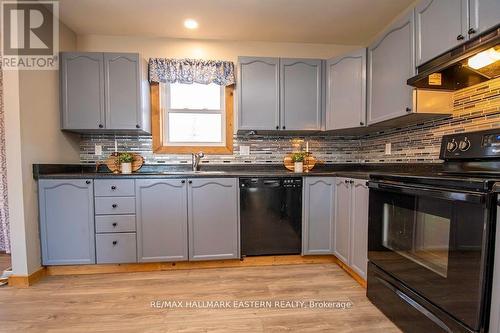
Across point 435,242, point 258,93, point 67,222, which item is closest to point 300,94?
point 258,93

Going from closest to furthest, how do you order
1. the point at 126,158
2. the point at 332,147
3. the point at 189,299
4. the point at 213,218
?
the point at 189,299, the point at 213,218, the point at 126,158, the point at 332,147

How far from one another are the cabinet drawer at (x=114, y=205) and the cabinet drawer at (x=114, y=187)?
0.04 meters

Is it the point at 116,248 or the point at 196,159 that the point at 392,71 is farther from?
the point at 116,248

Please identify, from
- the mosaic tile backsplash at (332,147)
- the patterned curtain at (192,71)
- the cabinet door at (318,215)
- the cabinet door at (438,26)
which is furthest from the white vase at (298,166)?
the cabinet door at (438,26)

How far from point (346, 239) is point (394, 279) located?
1.93ft

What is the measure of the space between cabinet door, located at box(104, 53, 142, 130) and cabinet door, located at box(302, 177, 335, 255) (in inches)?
71.3

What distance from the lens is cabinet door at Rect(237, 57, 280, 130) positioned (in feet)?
7.89

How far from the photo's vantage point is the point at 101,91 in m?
2.29

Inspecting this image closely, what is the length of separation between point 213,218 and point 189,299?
2.23 feet

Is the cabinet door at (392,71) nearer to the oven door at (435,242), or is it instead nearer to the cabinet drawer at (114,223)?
the oven door at (435,242)

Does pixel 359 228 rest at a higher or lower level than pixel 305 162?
lower

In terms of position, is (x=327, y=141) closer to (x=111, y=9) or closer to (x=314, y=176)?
(x=314, y=176)

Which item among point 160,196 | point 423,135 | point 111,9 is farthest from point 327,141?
point 111,9

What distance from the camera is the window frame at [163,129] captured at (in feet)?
8.55
